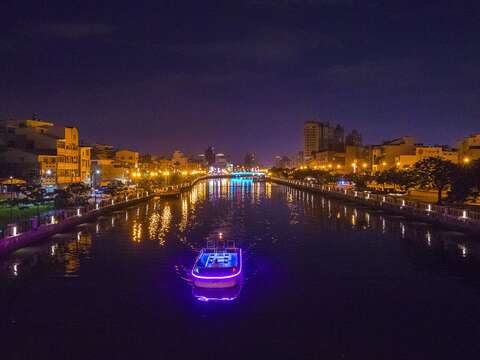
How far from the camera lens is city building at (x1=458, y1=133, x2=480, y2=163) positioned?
268ft

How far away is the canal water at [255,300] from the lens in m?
17.2

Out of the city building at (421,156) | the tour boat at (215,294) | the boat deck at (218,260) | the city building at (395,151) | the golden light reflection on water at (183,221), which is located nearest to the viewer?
the tour boat at (215,294)

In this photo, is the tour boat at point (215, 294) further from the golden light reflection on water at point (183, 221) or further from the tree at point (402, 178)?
the tree at point (402, 178)

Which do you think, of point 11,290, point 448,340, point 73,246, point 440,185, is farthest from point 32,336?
point 440,185

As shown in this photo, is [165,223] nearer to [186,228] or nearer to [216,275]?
[186,228]

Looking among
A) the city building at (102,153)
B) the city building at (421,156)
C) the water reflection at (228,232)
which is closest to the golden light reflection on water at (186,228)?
the water reflection at (228,232)

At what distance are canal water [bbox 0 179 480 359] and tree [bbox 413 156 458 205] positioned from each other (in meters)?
14.1

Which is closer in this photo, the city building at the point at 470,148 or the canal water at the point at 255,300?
the canal water at the point at 255,300

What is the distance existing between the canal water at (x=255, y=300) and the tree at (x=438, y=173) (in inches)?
556

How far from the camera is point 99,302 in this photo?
22.2m

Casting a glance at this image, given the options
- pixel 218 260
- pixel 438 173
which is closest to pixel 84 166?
pixel 438 173

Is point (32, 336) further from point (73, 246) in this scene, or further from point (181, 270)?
point (73, 246)

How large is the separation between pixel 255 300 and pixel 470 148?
71.9 metres

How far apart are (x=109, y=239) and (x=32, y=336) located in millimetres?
22018
